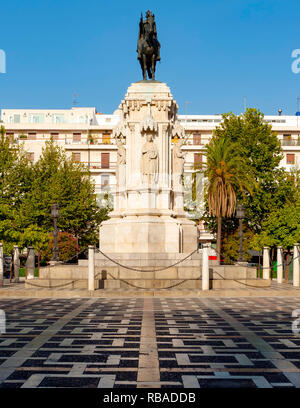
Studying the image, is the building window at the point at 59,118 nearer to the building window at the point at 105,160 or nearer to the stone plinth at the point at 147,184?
the building window at the point at 105,160

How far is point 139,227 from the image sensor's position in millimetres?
17406

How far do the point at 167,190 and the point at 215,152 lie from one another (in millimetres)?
17285

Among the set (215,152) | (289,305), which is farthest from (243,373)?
(215,152)

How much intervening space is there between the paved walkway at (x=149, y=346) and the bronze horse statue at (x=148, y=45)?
35.4 feet

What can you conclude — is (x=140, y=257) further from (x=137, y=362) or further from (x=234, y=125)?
(x=234, y=125)

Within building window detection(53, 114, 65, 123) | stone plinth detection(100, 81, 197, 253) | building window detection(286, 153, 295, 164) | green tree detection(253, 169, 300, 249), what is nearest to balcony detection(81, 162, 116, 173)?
building window detection(53, 114, 65, 123)

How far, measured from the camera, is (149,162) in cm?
1806

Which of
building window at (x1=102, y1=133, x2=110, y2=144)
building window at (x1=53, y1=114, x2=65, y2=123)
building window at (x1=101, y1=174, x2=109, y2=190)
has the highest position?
building window at (x1=53, y1=114, x2=65, y2=123)

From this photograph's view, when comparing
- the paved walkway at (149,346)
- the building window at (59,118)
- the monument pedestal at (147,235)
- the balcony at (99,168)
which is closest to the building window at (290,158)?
the balcony at (99,168)

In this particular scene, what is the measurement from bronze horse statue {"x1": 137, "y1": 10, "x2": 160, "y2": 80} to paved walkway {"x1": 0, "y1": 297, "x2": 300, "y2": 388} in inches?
425

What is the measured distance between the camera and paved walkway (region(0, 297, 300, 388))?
540 cm

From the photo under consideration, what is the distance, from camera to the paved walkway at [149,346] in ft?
17.7

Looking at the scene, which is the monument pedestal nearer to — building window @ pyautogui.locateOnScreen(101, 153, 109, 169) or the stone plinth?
the stone plinth

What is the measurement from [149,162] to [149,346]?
37.5ft
